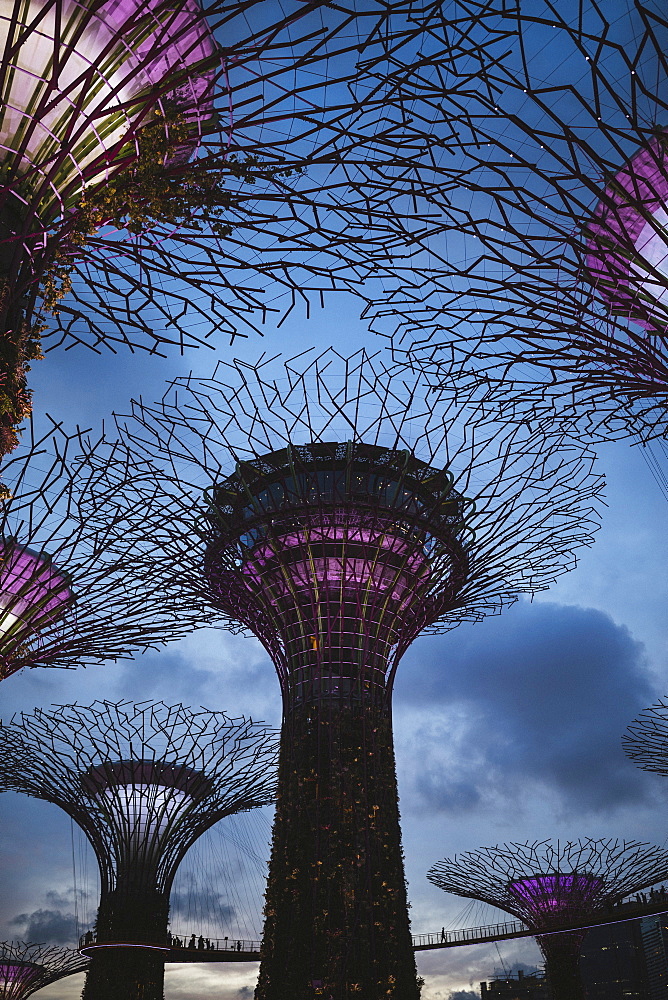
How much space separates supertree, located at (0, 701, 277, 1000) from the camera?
23250 mm

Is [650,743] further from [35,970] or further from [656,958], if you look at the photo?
[656,958]

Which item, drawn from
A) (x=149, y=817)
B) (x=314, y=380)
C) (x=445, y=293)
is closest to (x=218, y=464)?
(x=314, y=380)

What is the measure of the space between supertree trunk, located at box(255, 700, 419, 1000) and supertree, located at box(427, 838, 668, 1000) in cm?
1682

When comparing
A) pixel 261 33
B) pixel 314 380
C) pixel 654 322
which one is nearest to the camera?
pixel 261 33

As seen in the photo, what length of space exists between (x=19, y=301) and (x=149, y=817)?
2155 cm

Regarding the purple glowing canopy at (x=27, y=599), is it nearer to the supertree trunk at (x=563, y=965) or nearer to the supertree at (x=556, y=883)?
the supertree at (x=556, y=883)

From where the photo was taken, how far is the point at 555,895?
1181 inches

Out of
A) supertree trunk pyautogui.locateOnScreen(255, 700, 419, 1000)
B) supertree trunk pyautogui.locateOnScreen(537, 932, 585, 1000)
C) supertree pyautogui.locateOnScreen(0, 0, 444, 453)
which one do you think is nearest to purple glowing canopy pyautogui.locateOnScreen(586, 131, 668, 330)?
supertree pyautogui.locateOnScreen(0, 0, 444, 453)

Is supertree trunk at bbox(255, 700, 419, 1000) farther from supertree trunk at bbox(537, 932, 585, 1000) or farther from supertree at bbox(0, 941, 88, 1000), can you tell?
supertree at bbox(0, 941, 88, 1000)

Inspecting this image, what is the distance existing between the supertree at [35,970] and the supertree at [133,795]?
1448 centimetres

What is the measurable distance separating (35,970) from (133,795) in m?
17.4

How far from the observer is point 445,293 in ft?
31.5

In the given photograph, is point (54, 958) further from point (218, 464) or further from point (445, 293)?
point (445, 293)

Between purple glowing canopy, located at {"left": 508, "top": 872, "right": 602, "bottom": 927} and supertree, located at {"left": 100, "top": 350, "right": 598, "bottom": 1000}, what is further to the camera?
purple glowing canopy, located at {"left": 508, "top": 872, "right": 602, "bottom": 927}
